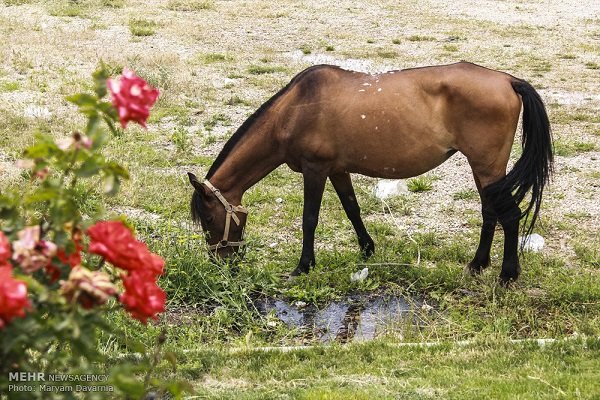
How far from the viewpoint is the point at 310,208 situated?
21.7 feet

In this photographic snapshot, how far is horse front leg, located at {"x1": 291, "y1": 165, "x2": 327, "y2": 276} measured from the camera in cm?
650

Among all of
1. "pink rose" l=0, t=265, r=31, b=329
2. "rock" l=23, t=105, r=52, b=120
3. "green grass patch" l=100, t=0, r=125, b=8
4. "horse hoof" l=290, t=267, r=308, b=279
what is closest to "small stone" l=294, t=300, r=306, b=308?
"horse hoof" l=290, t=267, r=308, b=279

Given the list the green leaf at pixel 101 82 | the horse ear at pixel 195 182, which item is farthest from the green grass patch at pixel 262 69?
the green leaf at pixel 101 82

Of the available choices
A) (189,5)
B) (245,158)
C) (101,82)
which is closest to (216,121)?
(245,158)

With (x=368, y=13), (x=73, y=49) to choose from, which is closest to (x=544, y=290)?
(x=73, y=49)

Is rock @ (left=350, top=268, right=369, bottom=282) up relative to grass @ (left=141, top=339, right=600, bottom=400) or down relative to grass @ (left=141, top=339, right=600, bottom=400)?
down

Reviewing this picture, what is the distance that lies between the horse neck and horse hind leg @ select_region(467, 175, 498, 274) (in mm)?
1740

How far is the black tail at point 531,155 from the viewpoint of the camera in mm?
6059

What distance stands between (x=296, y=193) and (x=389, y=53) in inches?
287

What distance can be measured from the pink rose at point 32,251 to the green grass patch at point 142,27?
14793mm

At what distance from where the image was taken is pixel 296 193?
8406mm

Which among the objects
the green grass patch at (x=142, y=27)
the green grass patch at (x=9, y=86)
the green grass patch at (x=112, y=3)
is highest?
the green grass patch at (x=112, y=3)

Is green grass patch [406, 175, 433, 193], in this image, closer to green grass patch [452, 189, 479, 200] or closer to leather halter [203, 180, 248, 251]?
green grass patch [452, 189, 479, 200]

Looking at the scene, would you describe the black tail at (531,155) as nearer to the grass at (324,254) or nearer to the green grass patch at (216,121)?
the grass at (324,254)
